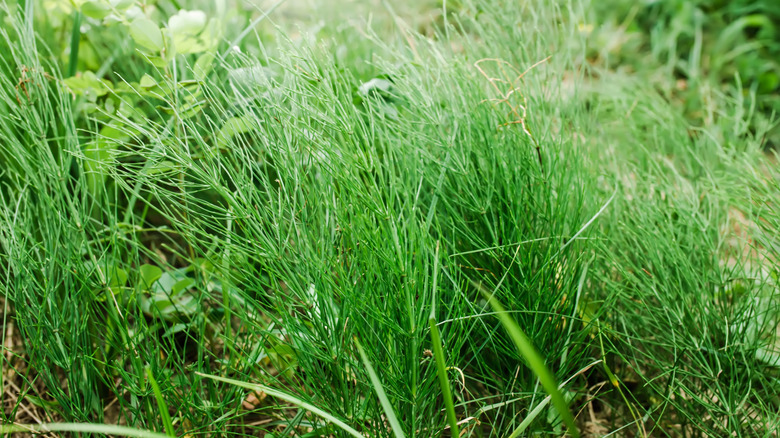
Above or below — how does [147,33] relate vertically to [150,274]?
above

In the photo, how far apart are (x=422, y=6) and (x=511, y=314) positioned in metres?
2.19

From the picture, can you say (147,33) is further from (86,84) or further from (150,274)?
(150,274)

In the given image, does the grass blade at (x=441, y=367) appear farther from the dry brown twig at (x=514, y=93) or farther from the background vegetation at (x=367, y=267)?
the dry brown twig at (x=514, y=93)

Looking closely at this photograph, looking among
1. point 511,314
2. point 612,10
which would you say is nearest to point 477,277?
point 511,314

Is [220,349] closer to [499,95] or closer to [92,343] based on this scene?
[92,343]

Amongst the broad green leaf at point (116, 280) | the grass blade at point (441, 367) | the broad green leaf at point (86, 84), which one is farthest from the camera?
the broad green leaf at point (86, 84)

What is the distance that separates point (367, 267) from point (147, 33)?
619mm

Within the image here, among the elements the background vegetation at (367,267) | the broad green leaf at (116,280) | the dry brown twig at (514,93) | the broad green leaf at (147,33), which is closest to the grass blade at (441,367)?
the background vegetation at (367,267)

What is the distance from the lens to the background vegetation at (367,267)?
31.4 inches

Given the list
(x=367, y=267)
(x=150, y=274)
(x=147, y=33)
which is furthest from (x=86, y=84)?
(x=367, y=267)

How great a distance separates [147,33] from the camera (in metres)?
0.98

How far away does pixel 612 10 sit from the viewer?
268cm

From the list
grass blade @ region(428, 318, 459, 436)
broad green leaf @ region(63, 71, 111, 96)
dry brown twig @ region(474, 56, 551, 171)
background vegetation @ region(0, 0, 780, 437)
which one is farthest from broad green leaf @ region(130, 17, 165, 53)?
grass blade @ region(428, 318, 459, 436)

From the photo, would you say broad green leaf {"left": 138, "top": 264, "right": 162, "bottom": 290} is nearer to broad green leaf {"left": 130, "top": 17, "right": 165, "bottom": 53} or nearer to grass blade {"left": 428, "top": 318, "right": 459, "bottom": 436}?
broad green leaf {"left": 130, "top": 17, "right": 165, "bottom": 53}
